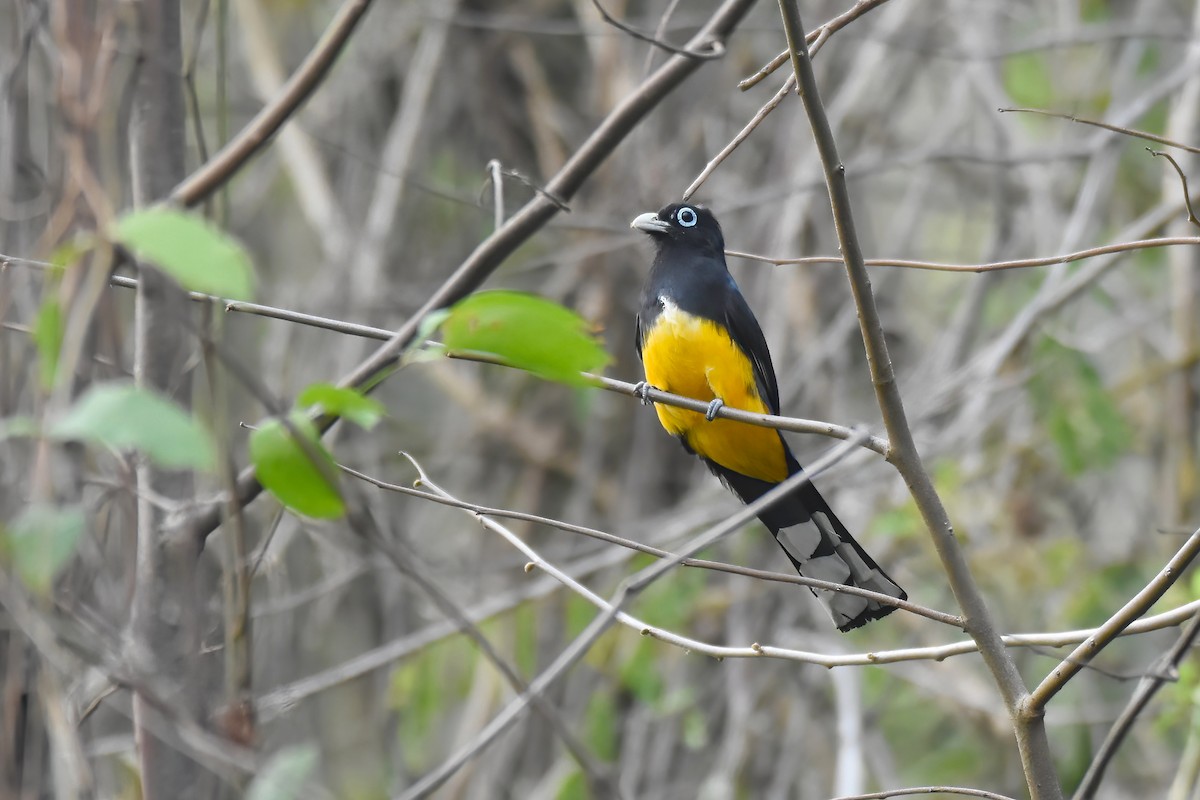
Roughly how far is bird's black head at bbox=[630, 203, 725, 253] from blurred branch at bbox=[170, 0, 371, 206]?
5.42ft

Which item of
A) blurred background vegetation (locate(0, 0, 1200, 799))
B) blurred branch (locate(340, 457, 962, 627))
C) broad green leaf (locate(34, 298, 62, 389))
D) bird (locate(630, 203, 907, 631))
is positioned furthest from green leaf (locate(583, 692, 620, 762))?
broad green leaf (locate(34, 298, 62, 389))

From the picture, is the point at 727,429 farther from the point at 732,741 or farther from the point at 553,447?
the point at 553,447

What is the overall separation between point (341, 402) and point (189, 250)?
10.4 inches

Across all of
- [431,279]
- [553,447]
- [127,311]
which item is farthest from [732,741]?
[127,311]

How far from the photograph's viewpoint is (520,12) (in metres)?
6.32

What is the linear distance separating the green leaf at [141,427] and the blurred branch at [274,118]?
1635mm

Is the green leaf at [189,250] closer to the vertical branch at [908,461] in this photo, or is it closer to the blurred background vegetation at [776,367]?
the vertical branch at [908,461]

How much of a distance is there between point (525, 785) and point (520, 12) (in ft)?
12.5

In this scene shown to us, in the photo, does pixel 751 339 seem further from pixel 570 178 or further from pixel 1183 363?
pixel 1183 363

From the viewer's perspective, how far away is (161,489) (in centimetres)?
241

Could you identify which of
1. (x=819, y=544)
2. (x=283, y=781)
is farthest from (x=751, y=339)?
(x=283, y=781)

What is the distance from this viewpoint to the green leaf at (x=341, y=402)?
3.97ft

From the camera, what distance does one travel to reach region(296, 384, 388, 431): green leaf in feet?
3.97

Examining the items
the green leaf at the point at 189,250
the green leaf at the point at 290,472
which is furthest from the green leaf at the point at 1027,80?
the green leaf at the point at 189,250
